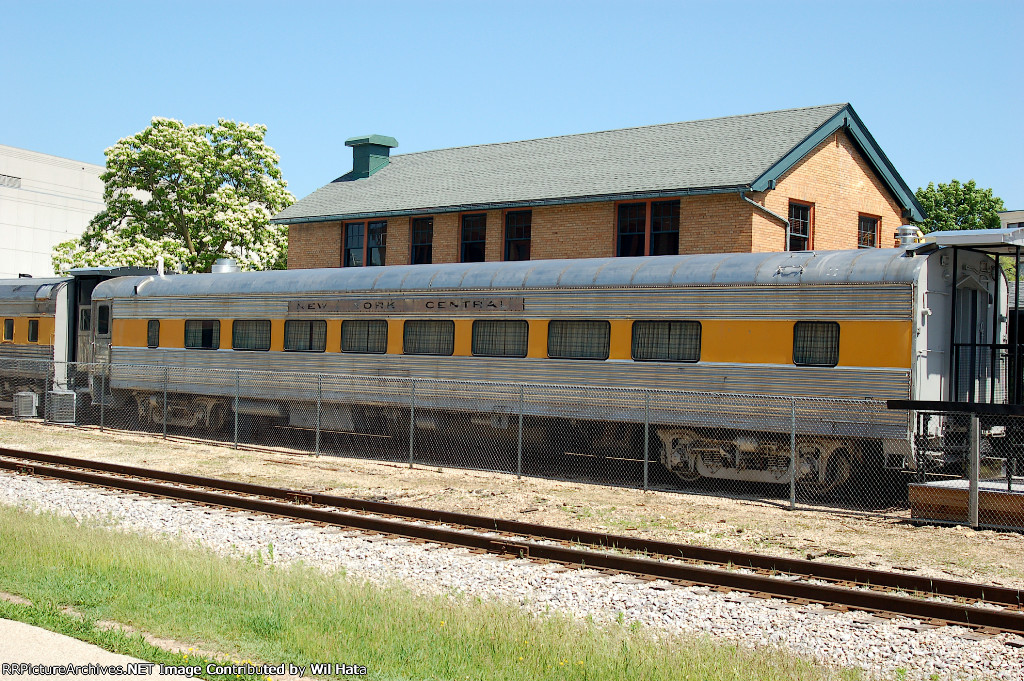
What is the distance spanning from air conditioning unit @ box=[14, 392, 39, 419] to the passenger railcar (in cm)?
570

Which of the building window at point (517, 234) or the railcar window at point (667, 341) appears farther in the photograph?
the building window at point (517, 234)

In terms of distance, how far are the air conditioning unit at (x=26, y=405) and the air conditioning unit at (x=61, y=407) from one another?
1.29 metres

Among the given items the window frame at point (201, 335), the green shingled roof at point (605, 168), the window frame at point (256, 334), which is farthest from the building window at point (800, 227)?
the window frame at point (201, 335)

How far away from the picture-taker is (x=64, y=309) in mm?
27609

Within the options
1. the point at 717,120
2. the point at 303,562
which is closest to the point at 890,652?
the point at 303,562

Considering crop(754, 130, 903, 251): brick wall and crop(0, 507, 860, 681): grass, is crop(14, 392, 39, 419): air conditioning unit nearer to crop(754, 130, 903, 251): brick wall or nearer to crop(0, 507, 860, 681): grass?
crop(0, 507, 860, 681): grass

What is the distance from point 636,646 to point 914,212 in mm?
23191

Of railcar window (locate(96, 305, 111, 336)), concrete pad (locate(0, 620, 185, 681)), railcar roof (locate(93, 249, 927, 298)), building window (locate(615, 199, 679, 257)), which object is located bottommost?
concrete pad (locate(0, 620, 185, 681))

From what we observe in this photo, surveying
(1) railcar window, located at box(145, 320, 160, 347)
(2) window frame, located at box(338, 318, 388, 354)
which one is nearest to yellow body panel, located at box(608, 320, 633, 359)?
(2) window frame, located at box(338, 318, 388, 354)

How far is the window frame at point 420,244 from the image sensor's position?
28.2 m

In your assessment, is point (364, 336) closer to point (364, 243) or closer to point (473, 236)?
point (473, 236)

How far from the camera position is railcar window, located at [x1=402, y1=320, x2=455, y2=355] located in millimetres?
19781

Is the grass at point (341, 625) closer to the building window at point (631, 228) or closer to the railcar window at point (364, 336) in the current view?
the railcar window at point (364, 336)

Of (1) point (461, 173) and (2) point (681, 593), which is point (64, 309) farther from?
(2) point (681, 593)
